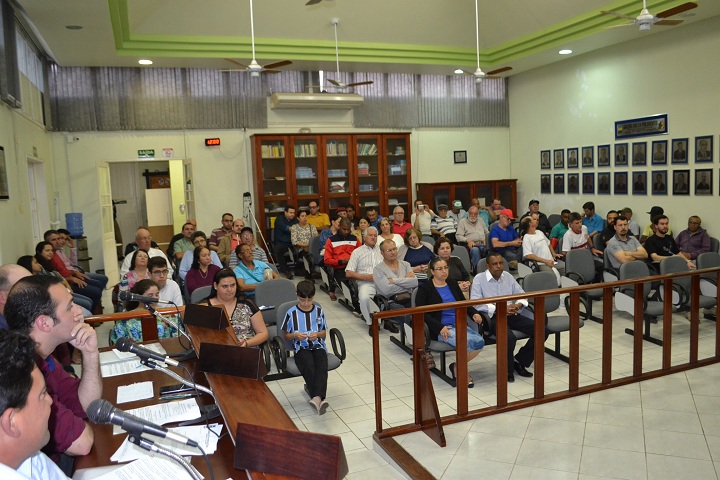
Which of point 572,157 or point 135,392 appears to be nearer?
point 135,392

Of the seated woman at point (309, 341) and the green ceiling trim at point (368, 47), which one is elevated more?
the green ceiling trim at point (368, 47)

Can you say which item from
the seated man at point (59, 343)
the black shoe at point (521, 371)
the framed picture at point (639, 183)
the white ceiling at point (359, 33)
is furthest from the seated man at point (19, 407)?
the framed picture at point (639, 183)

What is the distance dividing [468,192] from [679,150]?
4.15 meters

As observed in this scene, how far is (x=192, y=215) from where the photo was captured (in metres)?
10.9

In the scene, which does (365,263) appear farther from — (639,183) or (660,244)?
(639,183)

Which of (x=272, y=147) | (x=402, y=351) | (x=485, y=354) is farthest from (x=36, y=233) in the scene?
(x=485, y=354)

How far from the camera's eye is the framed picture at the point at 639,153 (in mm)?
9773

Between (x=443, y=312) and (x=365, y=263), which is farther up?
(x=365, y=263)

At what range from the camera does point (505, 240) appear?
339 inches

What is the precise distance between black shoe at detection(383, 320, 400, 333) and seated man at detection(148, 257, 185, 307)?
7.49ft

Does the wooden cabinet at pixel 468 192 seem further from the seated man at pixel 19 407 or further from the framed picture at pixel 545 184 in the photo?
the seated man at pixel 19 407

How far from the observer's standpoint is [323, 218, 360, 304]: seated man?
25.5ft

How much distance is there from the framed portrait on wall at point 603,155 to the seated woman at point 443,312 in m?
6.59

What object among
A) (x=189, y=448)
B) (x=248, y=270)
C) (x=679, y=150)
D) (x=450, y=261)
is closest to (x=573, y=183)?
(x=679, y=150)
